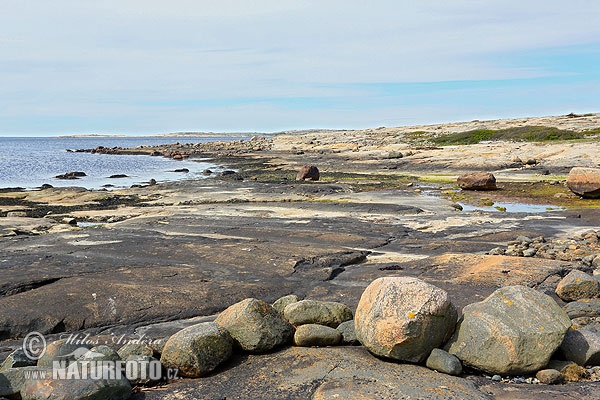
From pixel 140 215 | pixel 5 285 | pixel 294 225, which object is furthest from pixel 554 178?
pixel 5 285

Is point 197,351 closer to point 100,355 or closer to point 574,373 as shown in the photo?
point 100,355

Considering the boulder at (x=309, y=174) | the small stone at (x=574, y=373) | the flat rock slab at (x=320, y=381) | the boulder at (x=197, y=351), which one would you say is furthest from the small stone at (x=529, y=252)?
the boulder at (x=309, y=174)

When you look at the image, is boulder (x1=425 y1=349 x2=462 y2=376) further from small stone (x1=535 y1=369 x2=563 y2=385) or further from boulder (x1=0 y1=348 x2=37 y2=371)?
boulder (x1=0 y1=348 x2=37 y2=371)

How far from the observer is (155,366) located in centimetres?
841

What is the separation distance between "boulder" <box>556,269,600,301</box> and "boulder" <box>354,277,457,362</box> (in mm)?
4344

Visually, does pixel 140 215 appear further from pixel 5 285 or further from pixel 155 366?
pixel 155 366

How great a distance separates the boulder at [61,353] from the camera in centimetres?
838

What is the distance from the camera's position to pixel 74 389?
284 inches

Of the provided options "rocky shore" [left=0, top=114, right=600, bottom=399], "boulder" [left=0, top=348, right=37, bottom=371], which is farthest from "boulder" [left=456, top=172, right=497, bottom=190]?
"boulder" [left=0, top=348, right=37, bottom=371]

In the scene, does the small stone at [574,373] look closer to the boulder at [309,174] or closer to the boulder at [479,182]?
the boulder at [479,182]

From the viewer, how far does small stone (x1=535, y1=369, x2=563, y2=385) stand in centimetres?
789

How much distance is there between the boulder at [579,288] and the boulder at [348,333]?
5090mm

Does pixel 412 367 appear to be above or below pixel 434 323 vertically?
below

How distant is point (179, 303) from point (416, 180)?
31513mm
